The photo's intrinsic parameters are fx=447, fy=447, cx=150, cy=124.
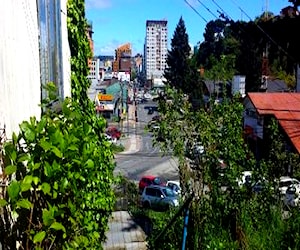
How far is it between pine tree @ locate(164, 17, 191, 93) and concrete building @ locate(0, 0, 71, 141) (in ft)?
179

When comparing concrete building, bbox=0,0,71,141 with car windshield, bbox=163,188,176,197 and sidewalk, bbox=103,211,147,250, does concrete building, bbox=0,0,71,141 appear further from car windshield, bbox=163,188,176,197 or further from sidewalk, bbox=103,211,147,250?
car windshield, bbox=163,188,176,197

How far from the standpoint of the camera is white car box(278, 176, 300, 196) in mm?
5363

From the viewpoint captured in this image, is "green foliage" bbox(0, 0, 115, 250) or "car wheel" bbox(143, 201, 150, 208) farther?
"car wheel" bbox(143, 201, 150, 208)

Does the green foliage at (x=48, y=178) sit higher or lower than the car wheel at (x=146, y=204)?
higher

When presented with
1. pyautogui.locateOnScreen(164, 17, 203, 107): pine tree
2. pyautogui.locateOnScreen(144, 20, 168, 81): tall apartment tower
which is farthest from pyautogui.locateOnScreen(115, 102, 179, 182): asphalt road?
pyautogui.locateOnScreen(144, 20, 168, 81): tall apartment tower

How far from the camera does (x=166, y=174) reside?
26188 mm

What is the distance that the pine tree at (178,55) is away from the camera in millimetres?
60844

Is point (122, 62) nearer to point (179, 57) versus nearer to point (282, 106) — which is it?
point (179, 57)

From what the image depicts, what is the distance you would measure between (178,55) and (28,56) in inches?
2428

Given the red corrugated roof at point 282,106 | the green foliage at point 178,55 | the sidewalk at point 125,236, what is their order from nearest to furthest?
the sidewalk at point 125,236 < the red corrugated roof at point 282,106 < the green foliage at point 178,55

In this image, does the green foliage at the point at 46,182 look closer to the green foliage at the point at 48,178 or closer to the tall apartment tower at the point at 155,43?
the green foliage at the point at 48,178

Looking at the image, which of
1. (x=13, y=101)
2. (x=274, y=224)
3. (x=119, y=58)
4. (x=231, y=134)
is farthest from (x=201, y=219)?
(x=119, y=58)

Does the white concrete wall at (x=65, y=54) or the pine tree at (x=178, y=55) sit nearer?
the white concrete wall at (x=65, y=54)

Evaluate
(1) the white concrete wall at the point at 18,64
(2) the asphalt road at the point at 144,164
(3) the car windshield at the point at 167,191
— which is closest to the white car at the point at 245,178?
(1) the white concrete wall at the point at 18,64
